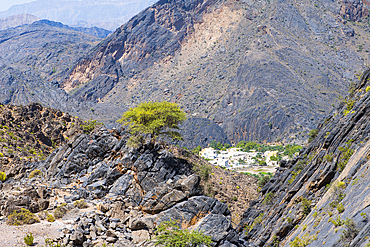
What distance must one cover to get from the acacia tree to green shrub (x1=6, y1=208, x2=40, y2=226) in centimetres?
1468

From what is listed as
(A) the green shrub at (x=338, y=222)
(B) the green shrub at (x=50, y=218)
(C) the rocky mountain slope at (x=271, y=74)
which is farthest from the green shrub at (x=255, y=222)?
(C) the rocky mountain slope at (x=271, y=74)

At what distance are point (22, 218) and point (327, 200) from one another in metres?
19.0

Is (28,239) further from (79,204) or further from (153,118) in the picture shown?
(153,118)

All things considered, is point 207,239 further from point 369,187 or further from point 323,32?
point 323,32

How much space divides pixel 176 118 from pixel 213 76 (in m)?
149

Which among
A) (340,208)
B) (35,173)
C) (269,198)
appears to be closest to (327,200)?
(340,208)

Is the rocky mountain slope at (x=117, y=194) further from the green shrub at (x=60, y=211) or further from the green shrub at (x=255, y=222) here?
the green shrub at (x=255, y=222)

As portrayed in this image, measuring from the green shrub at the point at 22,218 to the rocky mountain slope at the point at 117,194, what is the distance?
0.20 ft

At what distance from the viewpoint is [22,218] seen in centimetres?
1744

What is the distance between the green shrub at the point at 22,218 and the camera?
56.1 feet

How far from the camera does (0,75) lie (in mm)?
193000

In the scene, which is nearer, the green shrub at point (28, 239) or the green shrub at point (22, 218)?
the green shrub at point (28, 239)

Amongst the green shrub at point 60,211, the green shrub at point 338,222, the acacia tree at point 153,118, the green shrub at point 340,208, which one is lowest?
the green shrub at point 60,211

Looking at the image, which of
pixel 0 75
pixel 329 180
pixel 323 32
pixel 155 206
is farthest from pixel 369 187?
pixel 0 75
